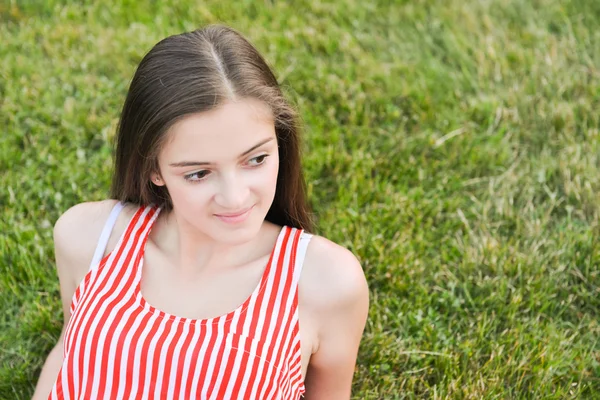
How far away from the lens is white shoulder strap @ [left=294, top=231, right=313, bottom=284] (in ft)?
8.20

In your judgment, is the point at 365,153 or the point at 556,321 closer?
the point at 556,321

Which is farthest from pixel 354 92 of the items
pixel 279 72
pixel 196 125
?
pixel 196 125

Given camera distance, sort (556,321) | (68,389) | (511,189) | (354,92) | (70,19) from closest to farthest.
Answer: (68,389), (556,321), (511,189), (354,92), (70,19)

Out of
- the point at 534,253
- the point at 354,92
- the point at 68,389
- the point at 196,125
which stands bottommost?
the point at 534,253

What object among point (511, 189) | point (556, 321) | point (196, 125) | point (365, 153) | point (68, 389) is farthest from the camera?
point (365, 153)

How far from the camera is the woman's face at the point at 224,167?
7.22 feet

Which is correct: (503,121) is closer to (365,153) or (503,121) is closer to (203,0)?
(365,153)

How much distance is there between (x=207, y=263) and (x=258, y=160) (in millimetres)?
515

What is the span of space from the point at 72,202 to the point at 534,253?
2.34 meters

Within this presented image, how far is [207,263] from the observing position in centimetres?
265

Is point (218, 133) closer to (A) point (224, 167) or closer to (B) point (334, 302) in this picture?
(A) point (224, 167)

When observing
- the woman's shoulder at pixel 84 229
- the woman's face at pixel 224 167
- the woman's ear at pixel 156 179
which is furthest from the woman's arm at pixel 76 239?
the woman's face at pixel 224 167

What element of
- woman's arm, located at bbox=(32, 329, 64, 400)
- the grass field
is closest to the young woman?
woman's arm, located at bbox=(32, 329, 64, 400)

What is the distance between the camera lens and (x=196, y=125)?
220 cm
